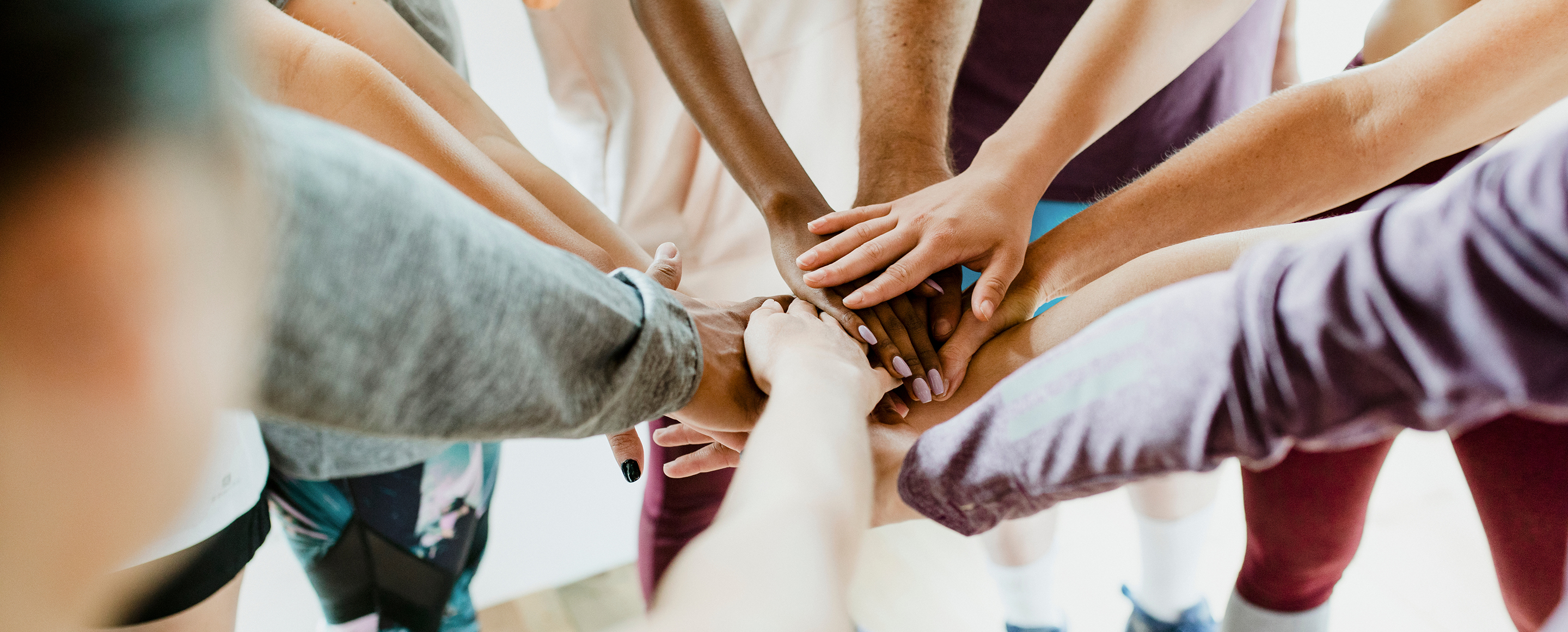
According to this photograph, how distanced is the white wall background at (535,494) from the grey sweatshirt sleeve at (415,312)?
757 mm

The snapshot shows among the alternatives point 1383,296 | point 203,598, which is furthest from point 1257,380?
point 203,598

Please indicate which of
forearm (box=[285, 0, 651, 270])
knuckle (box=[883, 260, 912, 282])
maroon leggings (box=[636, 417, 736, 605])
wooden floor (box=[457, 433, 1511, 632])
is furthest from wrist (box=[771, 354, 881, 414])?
wooden floor (box=[457, 433, 1511, 632])

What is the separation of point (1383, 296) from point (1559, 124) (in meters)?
0.09

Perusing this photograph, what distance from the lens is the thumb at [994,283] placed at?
73 cm

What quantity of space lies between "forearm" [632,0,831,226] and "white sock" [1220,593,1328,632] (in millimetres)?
666

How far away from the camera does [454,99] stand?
2.92 ft

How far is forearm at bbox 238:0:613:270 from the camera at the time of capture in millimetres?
651

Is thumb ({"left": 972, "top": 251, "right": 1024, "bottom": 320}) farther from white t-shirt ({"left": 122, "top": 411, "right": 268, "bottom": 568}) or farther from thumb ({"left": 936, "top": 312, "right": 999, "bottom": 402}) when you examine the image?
white t-shirt ({"left": 122, "top": 411, "right": 268, "bottom": 568})

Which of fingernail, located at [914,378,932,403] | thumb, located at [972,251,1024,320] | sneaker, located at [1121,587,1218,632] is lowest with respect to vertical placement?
sneaker, located at [1121,587,1218,632]

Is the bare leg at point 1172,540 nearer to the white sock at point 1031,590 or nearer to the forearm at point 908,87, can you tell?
the white sock at point 1031,590

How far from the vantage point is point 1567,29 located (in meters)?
0.54

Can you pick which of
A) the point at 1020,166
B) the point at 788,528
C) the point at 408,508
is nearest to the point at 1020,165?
the point at 1020,166

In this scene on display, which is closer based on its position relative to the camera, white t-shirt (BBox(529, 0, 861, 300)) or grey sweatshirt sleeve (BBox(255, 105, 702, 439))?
grey sweatshirt sleeve (BBox(255, 105, 702, 439))

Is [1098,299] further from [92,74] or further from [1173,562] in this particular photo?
[92,74]
